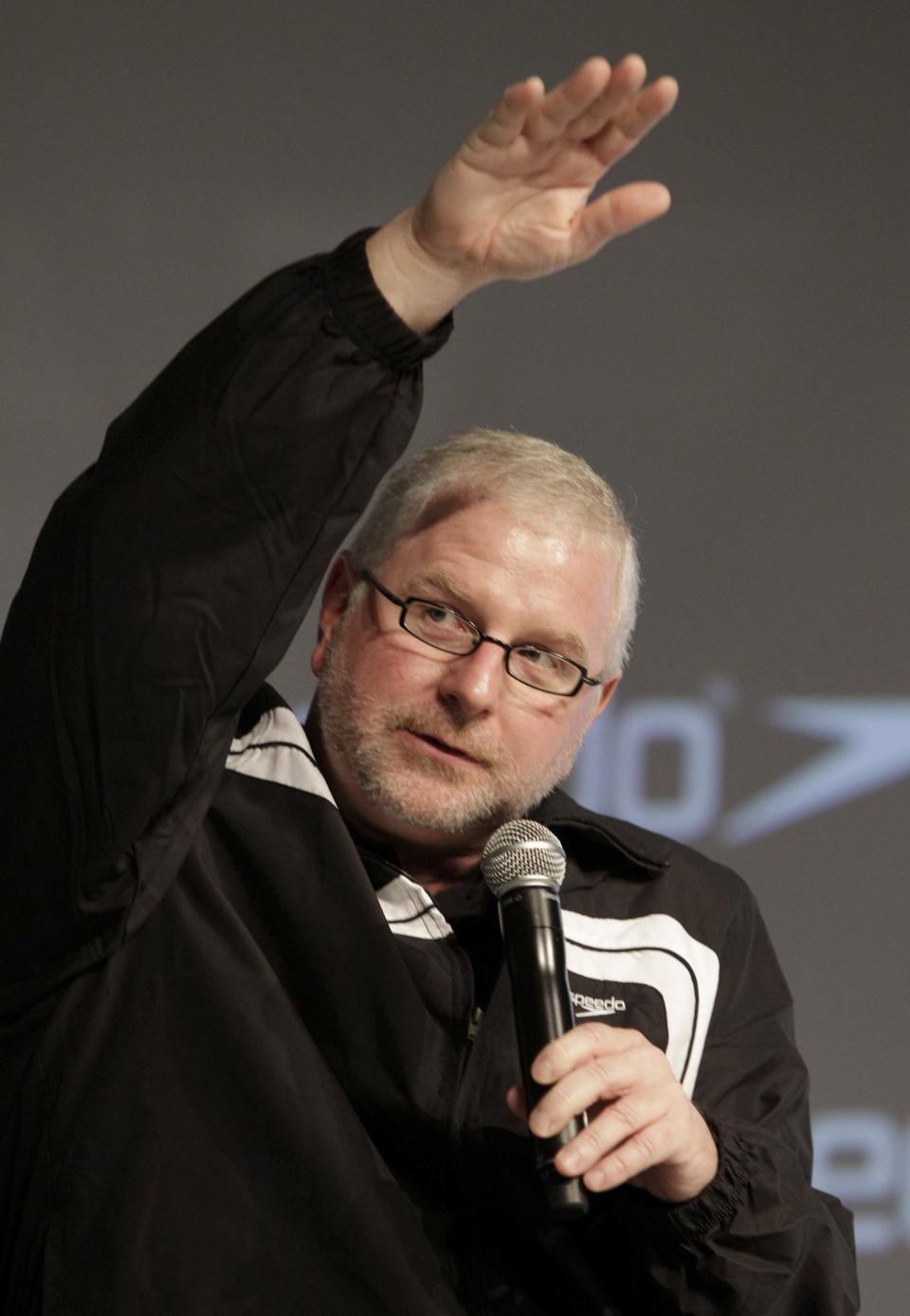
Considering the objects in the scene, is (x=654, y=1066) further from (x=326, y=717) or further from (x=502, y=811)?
(x=326, y=717)

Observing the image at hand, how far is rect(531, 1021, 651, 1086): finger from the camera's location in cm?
117

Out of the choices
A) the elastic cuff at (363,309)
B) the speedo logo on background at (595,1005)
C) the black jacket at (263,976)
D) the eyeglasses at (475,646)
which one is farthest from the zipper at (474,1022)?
the elastic cuff at (363,309)

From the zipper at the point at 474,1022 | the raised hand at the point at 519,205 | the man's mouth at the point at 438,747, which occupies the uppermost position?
the raised hand at the point at 519,205

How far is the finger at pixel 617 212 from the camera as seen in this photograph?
1.15 metres

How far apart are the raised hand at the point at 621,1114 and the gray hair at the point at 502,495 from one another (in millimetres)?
641

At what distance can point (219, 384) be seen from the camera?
1.20m

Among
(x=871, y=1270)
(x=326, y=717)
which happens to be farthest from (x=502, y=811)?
(x=871, y=1270)

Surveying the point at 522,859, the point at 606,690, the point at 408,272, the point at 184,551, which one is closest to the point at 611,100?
the point at 408,272

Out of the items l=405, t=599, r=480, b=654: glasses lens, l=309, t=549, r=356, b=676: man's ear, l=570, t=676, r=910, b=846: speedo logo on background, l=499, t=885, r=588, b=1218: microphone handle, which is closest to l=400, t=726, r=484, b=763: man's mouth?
l=405, t=599, r=480, b=654: glasses lens

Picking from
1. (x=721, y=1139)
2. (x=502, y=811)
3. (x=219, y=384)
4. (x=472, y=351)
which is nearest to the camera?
(x=219, y=384)

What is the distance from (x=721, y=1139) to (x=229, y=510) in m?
0.76

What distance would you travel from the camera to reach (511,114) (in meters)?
1.11

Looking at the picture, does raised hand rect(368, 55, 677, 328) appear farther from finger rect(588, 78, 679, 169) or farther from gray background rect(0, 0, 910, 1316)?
gray background rect(0, 0, 910, 1316)

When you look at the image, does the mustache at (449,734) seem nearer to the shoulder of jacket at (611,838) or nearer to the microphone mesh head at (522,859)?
the shoulder of jacket at (611,838)
